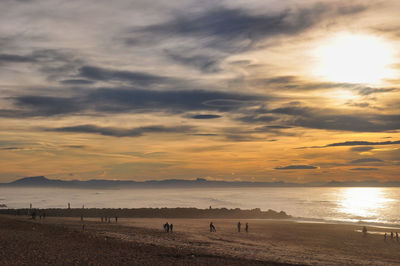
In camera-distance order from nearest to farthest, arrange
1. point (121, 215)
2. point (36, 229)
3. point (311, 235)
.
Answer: point (36, 229)
point (311, 235)
point (121, 215)

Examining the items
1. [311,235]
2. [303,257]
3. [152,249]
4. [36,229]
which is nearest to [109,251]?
[152,249]

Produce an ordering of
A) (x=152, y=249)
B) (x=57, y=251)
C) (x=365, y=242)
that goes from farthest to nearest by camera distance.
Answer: (x=365, y=242)
(x=152, y=249)
(x=57, y=251)

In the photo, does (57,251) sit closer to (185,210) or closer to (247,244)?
(247,244)

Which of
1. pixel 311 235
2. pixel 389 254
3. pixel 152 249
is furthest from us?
pixel 311 235

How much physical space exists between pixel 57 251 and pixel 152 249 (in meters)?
7.04

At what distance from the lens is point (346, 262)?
30.6 meters

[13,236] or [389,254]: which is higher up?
[13,236]

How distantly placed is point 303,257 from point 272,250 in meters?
4.25

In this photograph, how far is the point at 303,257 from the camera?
105 ft

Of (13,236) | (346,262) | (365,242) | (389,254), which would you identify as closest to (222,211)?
(365,242)

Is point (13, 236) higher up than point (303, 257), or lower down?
higher up

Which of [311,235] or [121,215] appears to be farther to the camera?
[121,215]

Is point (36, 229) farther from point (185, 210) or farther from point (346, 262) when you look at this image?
point (185, 210)

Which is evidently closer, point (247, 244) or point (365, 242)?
point (247, 244)
